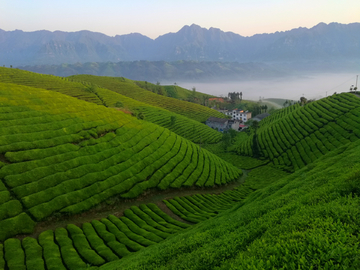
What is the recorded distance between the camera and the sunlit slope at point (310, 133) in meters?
76.6

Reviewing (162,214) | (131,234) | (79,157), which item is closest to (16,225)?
(131,234)

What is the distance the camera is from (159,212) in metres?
43.9

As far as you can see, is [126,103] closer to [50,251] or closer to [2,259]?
[50,251]

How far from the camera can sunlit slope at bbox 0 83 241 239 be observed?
39.1 meters

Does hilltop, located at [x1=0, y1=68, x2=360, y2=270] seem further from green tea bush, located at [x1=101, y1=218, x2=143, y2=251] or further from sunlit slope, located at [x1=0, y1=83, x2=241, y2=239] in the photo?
sunlit slope, located at [x1=0, y1=83, x2=241, y2=239]

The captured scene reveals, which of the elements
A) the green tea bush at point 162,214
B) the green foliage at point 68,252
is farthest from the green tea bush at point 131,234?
the green foliage at point 68,252

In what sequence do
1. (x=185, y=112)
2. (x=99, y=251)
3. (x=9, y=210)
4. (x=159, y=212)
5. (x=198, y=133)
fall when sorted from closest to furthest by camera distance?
(x=99, y=251) → (x=9, y=210) → (x=159, y=212) → (x=198, y=133) → (x=185, y=112)

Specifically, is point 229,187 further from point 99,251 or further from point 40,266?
point 40,266

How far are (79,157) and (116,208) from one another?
15.8 metres

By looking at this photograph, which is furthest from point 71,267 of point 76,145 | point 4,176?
point 76,145

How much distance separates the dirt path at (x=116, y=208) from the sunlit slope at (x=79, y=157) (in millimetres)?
1206

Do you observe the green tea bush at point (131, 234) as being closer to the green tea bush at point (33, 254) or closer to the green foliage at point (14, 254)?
the green tea bush at point (33, 254)

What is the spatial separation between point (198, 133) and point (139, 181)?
89.9 meters

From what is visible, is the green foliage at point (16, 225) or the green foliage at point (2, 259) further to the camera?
the green foliage at point (16, 225)
